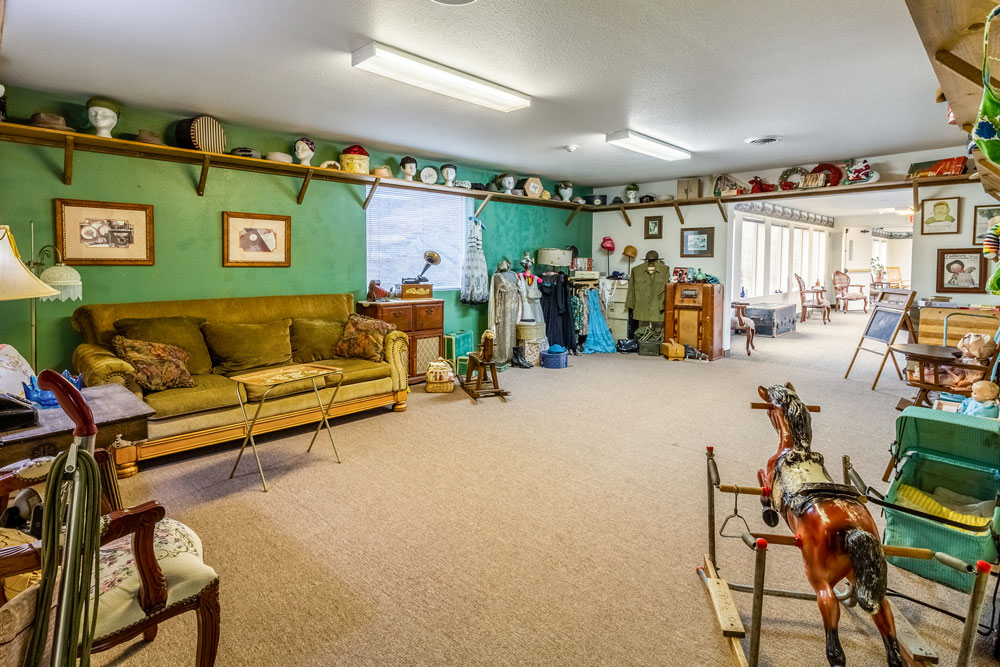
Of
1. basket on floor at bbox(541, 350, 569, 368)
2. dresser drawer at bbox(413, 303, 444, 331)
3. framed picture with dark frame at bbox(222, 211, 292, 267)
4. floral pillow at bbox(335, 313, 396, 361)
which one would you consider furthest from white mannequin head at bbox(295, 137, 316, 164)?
basket on floor at bbox(541, 350, 569, 368)

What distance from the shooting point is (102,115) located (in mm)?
3902

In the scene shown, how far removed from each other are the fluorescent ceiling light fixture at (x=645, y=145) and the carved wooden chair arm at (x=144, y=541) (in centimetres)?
470

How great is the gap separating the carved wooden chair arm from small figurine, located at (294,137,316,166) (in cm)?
426

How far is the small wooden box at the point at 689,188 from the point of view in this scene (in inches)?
300

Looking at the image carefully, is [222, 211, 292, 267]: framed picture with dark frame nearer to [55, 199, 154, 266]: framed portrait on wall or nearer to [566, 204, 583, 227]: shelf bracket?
[55, 199, 154, 266]: framed portrait on wall

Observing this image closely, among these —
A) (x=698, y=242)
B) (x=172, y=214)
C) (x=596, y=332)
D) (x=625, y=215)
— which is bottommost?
(x=596, y=332)

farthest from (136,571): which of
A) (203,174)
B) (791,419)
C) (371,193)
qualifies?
(371,193)

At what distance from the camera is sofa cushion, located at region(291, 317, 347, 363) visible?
4699 mm

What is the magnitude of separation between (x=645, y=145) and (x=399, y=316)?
118 inches

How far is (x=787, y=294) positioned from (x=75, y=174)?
12.1 m

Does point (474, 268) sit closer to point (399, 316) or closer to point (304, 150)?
point (399, 316)

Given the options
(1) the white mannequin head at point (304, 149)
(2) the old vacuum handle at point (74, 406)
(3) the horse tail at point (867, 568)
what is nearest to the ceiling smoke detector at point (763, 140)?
(1) the white mannequin head at point (304, 149)

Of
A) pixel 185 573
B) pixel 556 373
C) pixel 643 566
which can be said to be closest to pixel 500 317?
pixel 556 373

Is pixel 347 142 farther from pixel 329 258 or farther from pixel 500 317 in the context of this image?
pixel 500 317
